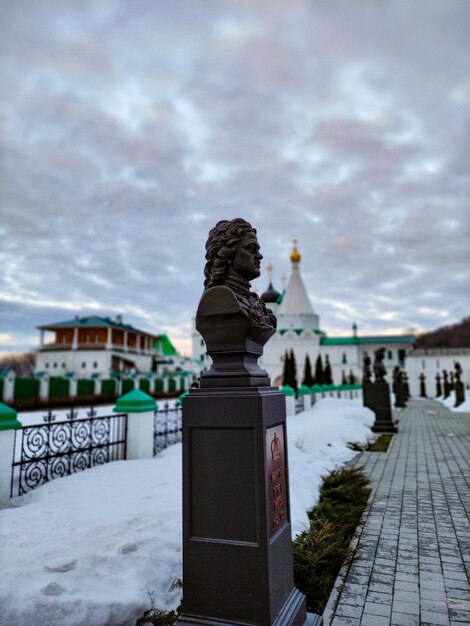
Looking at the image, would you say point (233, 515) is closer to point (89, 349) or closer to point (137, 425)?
point (137, 425)

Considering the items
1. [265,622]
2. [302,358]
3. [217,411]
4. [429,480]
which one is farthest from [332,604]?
[302,358]

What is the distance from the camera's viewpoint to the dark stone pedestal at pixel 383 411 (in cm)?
1400

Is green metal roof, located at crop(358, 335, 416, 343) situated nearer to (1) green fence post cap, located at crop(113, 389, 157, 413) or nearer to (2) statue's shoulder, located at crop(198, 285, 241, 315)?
(1) green fence post cap, located at crop(113, 389, 157, 413)

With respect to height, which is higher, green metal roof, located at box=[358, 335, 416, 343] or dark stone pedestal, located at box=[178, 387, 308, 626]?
green metal roof, located at box=[358, 335, 416, 343]

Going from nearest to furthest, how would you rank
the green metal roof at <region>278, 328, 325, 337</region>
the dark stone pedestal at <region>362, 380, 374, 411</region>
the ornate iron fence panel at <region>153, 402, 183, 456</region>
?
the ornate iron fence panel at <region>153, 402, 183, 456</region>
the dark stone pedestal at <region>362, 380, 374, 411</region>
the green metal roof at <region>278, 328, 325, 337</region>

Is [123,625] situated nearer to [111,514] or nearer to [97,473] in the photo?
[111,514]

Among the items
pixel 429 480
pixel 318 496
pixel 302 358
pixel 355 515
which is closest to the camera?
pixel 355 515

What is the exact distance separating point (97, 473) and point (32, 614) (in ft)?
12.6

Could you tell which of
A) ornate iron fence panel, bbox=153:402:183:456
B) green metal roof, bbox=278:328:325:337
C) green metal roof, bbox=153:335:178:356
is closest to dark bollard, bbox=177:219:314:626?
ornate iron fence panel, bbox=153:402:183:456

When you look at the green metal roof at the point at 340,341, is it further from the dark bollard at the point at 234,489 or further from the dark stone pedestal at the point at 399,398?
the dark bollard at the point at 234,489

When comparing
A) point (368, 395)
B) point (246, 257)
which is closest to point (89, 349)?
point (368, 395)

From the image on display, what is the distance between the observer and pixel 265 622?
248cm

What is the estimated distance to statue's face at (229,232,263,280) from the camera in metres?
3.08

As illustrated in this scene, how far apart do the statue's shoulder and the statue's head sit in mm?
145
